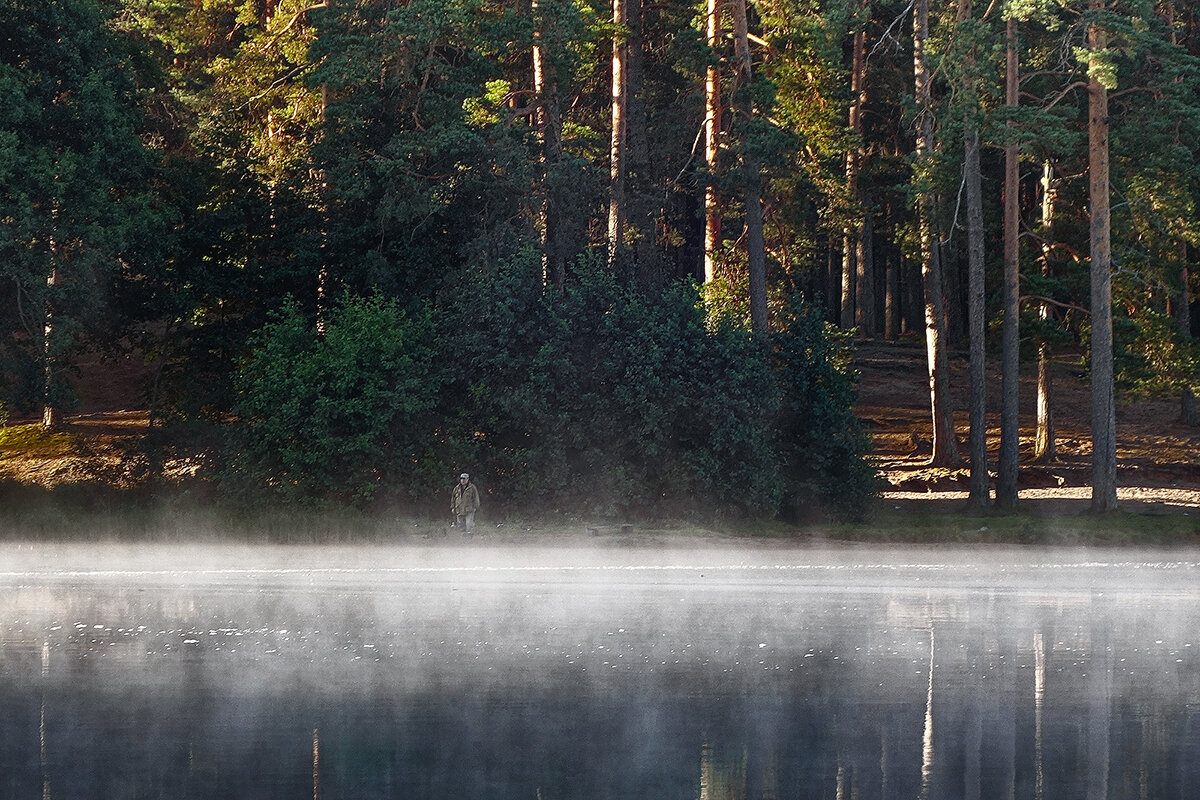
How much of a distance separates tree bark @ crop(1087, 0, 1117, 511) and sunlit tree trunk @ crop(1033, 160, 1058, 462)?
602 cm

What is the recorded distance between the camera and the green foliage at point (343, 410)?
33.3m

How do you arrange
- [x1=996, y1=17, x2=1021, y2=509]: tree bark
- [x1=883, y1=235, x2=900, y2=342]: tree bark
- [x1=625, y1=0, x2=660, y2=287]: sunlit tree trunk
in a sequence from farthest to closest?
[x1=883, y1=235, x2=900, y2=342]: tree bark → [x1=625, y1=0, x2=660, y2=287]: sunlit tree trunk → [x1=996, y1=17, x2=1021, y2=509]: tree bark

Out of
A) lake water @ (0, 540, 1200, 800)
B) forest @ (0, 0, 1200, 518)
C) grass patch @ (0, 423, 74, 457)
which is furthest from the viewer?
grass patch @ (0, 423, 74, 457)

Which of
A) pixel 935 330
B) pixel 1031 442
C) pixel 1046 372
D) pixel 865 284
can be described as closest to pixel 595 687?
pixel 935 330

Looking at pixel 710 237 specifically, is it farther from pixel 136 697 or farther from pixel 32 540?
pixel 136 697

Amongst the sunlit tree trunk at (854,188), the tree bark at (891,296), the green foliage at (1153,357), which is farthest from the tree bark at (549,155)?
the tree bark at (891,296)

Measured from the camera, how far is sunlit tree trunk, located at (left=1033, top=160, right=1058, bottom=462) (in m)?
43.0

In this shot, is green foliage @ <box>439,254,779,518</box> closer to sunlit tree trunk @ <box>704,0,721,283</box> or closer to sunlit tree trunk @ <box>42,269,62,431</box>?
sunlit tree trunk @ <box>704,0,721,283</box>

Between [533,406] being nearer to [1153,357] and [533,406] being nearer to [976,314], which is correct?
[976,314]

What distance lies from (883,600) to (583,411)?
1490cm

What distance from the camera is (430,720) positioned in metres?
11.5

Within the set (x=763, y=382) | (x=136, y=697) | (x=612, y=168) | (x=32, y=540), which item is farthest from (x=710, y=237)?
(x=136, y=697)

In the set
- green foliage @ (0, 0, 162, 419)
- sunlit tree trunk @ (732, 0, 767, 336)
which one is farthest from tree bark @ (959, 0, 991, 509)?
green foliage @ (0, 0, 162, 419)

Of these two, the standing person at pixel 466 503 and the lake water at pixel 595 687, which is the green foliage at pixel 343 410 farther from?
the lake water at pixel 595 687
